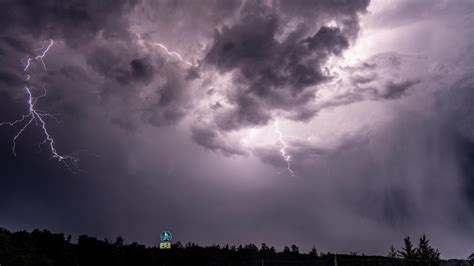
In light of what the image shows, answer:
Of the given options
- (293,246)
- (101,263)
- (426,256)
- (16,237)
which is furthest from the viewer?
(293,246)

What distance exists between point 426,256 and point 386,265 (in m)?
17.9

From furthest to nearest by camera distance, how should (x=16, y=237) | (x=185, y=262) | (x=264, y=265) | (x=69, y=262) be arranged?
(x=185, y=262) < (x=69, y=262) < (x=16, y=237) < (x=264, y=265)

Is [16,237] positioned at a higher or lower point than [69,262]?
higher

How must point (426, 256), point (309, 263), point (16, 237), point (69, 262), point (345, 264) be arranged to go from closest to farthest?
point (345, 264), point (309, 263), point (426, 256), point (16, 237), point (69, 262)

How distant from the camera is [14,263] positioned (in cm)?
4412

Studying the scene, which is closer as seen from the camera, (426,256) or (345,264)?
(345,264)

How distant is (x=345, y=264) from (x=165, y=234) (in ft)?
98.4

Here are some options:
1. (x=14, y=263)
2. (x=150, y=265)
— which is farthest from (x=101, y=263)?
(x=14, y=263)

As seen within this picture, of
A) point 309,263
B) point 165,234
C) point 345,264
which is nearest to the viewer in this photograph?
point 345,264

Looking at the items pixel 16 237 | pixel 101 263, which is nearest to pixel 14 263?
pixel 16 237

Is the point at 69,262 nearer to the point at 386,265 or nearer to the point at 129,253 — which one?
the point at 129,253

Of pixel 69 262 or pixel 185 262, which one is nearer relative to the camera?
pixel 69 262

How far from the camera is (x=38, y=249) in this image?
2203 inches

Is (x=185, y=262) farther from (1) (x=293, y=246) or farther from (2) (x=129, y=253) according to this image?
(1) (x=293, y=246)
